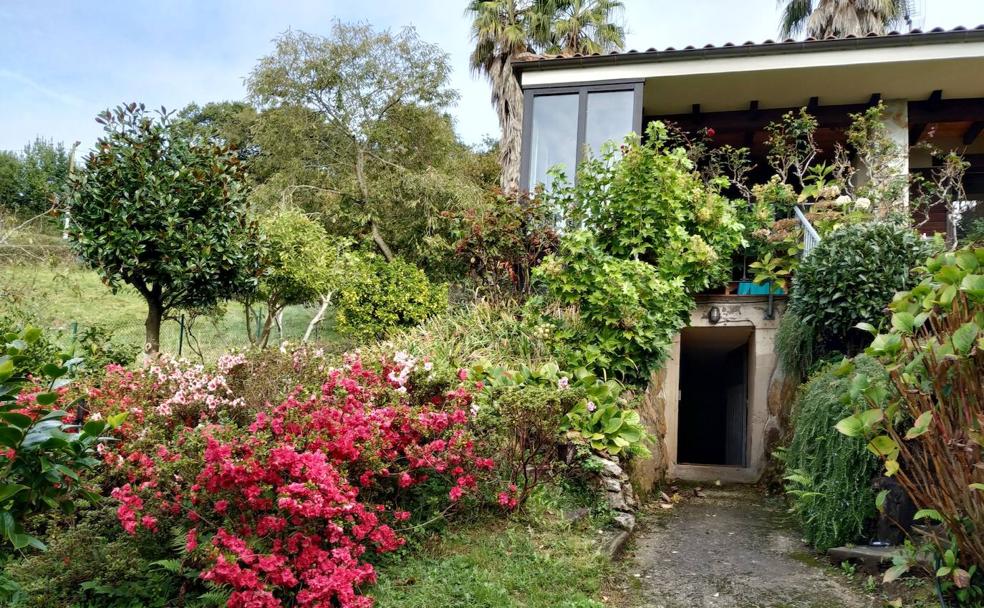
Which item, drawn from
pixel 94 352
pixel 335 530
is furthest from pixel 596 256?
pixel 94 352

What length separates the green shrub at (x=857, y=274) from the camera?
5676mm

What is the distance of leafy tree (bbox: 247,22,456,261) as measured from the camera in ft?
45.6

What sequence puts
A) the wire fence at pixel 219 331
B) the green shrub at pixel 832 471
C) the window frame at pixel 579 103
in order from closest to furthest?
→ the green shrub at pixel 832 471 → the window frame at pixel 579 103 → the wire fence at pixel 219 331

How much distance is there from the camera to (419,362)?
4.27 meters

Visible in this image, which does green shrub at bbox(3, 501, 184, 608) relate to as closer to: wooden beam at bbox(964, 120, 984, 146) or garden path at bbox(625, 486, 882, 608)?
garden path at bbox(625, 486, 882, 608)

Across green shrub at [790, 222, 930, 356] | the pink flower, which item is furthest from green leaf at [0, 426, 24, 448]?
green shrub at [790, 222, 930, 356]

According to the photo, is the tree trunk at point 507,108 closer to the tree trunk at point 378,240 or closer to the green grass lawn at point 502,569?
the tree trunk at point 378,240

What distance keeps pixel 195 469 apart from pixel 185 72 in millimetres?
11874

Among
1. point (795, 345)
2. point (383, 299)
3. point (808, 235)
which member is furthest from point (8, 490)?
point (383, 299)

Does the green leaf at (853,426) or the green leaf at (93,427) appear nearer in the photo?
the green leaf at (93,427)

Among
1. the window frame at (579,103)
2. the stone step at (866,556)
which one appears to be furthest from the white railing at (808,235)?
the stone step at (866,556)

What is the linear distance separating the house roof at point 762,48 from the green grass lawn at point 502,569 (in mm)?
5979

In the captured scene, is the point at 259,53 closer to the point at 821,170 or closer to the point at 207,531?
the point at 821,170

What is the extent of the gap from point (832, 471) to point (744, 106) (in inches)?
262
